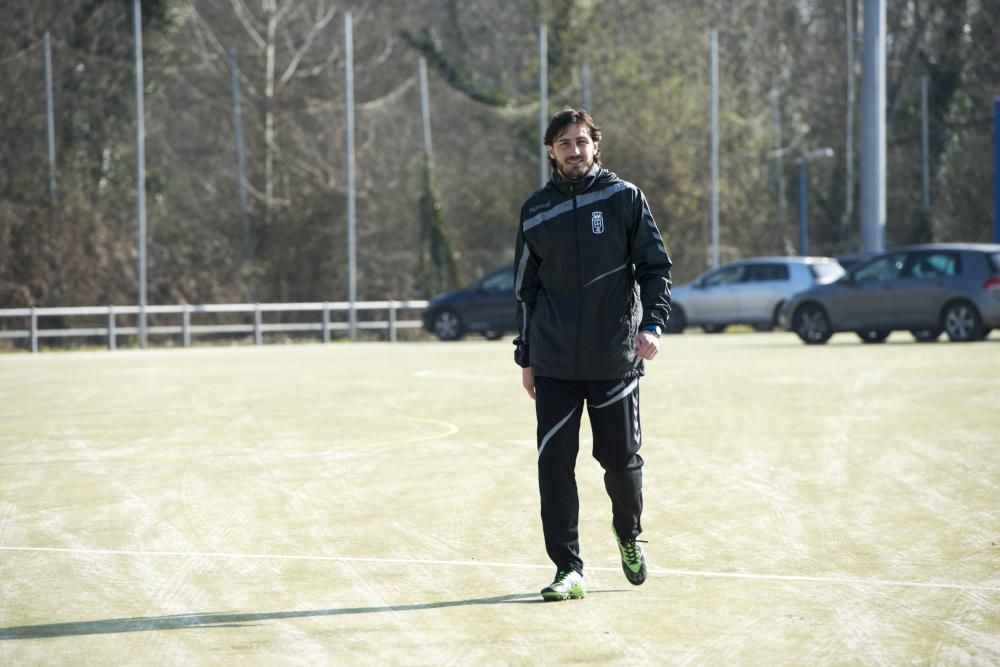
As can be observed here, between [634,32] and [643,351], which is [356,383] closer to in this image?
[643,351]

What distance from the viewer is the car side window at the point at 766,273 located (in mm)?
36500

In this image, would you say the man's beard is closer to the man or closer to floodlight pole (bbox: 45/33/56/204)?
the man

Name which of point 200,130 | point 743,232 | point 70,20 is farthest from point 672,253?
point 70,20

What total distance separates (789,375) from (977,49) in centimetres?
4205

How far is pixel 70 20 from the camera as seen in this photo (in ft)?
147

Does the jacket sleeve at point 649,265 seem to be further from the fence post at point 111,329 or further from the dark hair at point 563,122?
the fence post at point 111,329

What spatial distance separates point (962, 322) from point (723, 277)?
989cm

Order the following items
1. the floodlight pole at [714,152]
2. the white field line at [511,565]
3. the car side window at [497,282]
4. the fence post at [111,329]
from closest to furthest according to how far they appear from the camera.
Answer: the white field line at [511,565]
the fence post at [111,329]
the car side window at [497,282]
the floodlight pole at [714,152]

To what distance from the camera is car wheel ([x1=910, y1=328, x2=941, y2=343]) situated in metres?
28.5

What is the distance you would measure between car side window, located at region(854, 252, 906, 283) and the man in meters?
22.3

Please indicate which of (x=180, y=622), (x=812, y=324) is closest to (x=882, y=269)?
(x=812, y=324)

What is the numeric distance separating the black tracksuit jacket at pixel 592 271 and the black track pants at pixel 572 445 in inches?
3.3

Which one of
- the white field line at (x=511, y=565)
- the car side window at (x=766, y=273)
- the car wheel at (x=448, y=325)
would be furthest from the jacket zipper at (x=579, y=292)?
the car side window at (x=766, y=273)

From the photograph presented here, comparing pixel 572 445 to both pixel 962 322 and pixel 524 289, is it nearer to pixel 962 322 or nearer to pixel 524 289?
pixel 524 289
